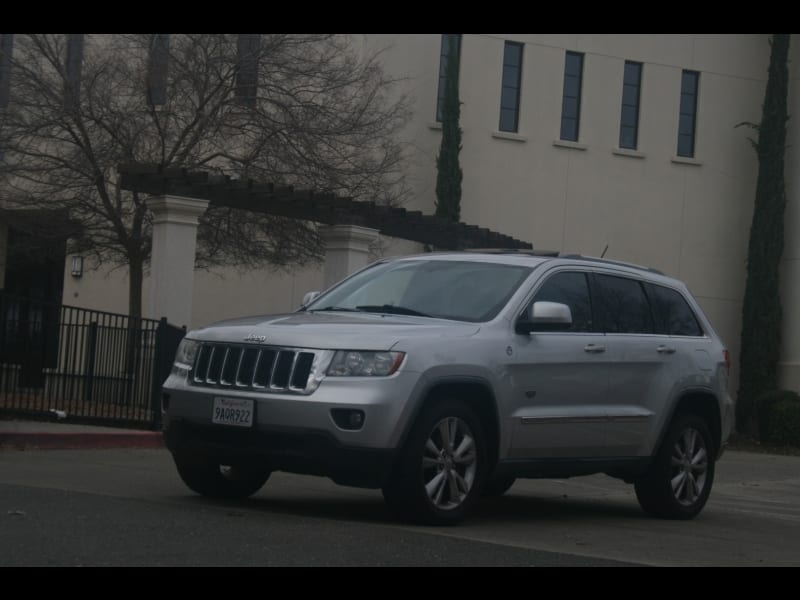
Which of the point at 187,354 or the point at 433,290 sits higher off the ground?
the point at 433,290

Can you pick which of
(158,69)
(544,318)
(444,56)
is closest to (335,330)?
(544,318)

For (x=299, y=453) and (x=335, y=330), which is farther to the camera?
(x=335, y=330)

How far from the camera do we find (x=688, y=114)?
33375mm

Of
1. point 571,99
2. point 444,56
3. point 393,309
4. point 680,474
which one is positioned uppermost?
point 444,56

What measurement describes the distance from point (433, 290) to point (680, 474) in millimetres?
2552

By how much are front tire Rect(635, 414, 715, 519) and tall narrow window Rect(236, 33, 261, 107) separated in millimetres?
12725

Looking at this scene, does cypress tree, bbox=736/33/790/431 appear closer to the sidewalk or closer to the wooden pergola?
the wooden pergola

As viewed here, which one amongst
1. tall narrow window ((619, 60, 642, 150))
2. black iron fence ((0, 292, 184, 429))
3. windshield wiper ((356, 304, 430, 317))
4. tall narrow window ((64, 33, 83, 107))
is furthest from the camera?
tall narrow window ((619, 60, 642, 150))

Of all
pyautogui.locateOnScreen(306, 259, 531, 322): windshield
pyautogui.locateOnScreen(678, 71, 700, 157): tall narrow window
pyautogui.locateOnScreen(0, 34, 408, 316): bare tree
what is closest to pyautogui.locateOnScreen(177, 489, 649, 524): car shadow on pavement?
pyautogui.locateOnScreen(306, 259, 531, 322): windshield

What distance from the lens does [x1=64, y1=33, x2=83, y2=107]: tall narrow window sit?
21.6 metres

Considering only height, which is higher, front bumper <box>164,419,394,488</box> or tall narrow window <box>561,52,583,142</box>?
tall narrow window <box>561,52,583,142</box>

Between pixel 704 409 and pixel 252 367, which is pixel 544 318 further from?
pixel 704 409
